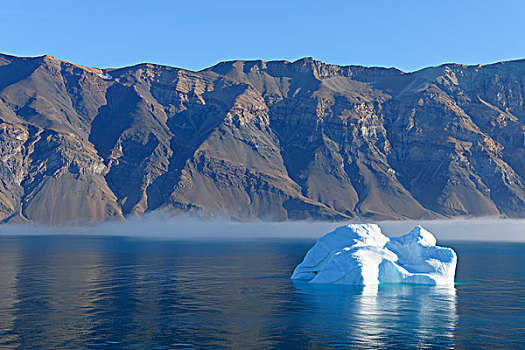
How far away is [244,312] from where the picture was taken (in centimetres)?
8250

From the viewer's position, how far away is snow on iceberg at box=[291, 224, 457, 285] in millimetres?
102875

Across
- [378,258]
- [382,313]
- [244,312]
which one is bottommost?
[244,312]

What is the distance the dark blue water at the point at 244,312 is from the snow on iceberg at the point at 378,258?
213cm

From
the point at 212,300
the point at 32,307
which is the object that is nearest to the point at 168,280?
the point at 212,300

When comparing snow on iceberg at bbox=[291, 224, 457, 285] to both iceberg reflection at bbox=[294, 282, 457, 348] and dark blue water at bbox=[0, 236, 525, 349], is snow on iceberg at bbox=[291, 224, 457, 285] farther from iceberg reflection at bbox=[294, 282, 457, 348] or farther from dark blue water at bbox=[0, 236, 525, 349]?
dark blue water at bbox=[0, 236, 525, 349]

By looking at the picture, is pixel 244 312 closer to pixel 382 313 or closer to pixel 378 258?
pixel 382 313

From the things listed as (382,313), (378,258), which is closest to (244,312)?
(382,313)

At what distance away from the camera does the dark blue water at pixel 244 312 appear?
66.4 metres

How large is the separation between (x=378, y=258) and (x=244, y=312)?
97.3 ft

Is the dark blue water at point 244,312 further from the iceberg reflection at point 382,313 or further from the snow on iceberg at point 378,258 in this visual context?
the snow on iceberg at point 378,258

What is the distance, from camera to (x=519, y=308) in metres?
88.3

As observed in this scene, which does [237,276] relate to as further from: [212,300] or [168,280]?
[212,300]

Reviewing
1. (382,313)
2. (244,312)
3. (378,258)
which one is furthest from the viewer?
(378,258)

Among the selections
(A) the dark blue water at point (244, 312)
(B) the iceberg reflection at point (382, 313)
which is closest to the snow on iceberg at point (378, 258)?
(B) the iceberg reflection at point (382, 313)
